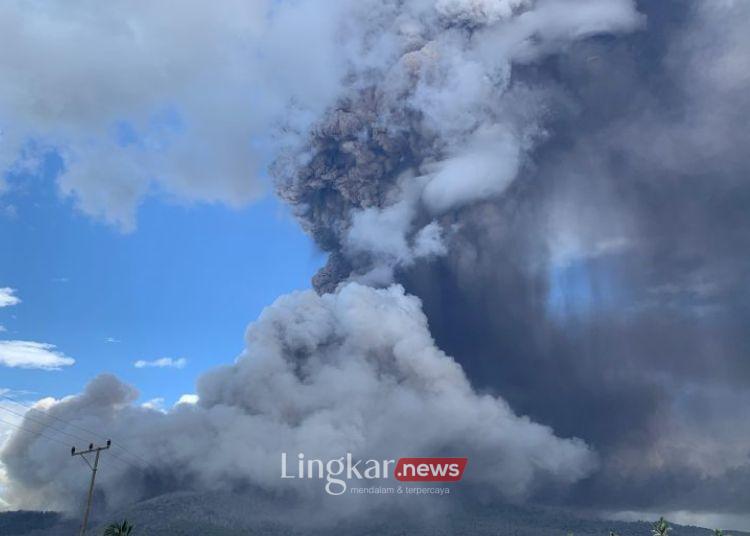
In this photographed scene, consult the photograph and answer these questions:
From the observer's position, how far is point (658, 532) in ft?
443

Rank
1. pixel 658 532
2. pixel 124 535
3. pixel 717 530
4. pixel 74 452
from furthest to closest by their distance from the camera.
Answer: pixel 717 530 < pixel 658 532 < pixel 124 535 < pixel 74 452

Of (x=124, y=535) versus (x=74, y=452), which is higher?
(x=74, y=452)

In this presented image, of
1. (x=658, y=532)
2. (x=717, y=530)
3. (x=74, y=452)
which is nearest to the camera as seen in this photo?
(x=74, y=452)

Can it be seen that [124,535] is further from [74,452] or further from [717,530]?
[717,530]

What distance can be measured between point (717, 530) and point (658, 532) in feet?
119

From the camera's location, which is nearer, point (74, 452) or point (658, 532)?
point (74, 452)

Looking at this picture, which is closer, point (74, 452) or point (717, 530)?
point (74, 452)

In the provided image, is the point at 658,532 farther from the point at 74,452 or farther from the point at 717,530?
the point at 74,452

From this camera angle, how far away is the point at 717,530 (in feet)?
518

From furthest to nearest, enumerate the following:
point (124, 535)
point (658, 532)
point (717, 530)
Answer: point (717, 530) < point (658, 532) < point (124, 535)

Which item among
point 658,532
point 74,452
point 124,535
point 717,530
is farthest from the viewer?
point 717,530

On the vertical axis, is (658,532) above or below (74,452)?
below

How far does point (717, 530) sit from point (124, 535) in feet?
479

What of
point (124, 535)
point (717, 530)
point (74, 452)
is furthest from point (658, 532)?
point (74, 452)
